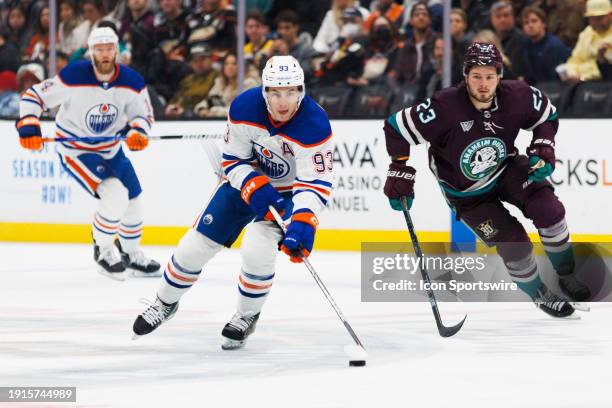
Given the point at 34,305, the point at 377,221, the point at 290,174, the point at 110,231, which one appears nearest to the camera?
the point at 290,174

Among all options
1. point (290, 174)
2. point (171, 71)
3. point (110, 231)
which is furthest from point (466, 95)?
point (171, 71)

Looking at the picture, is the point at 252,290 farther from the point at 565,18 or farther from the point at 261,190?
the point at 565,18

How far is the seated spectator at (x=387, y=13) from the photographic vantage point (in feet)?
28.0

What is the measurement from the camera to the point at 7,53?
32.7ft

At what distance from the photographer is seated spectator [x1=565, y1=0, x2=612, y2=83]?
25.8ft

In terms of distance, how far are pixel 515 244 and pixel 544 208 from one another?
19 centimetres

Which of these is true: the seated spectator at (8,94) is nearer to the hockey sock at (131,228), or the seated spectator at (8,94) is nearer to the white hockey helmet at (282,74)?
the hockey sock at (131,228)

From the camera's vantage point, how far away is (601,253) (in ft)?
19.1

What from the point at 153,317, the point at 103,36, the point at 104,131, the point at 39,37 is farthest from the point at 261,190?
the point at 39,37

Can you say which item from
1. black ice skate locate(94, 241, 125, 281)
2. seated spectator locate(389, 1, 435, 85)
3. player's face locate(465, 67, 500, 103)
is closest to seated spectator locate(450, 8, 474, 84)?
seated spectator locate(389, 1, 435, 85)

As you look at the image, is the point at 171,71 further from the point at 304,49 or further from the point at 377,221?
the point at 377,221

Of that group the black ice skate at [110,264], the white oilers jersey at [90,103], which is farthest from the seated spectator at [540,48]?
the black ice skate at [110,264]

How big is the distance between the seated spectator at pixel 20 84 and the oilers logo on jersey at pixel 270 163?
17.8ft

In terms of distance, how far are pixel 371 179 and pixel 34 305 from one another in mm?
3113
